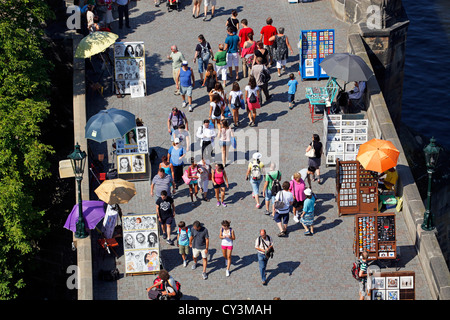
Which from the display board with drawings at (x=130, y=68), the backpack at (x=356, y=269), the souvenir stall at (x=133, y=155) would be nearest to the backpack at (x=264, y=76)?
the display board with drawings at (x=130, y=68)

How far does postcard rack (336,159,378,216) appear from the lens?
33.2 metres

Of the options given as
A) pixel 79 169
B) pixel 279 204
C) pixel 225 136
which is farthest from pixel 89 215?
pixel 225 136

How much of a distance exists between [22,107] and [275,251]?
1025 cm

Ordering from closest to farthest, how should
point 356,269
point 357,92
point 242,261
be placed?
point 356,269 → point 242,261 → point 357,92

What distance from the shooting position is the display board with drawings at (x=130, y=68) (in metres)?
39.7

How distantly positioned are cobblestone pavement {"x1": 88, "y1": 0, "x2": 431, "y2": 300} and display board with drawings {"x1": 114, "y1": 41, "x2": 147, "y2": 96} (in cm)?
45

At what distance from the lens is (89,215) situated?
3175cm

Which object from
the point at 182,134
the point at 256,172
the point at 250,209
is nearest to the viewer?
the point at 256,172

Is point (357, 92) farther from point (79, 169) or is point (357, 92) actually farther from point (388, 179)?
point (79, 169)

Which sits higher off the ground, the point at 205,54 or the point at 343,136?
the point at 205,54

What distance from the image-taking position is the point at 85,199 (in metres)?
33.9

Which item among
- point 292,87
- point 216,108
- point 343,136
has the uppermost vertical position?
point 292,87

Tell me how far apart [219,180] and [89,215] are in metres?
4.19

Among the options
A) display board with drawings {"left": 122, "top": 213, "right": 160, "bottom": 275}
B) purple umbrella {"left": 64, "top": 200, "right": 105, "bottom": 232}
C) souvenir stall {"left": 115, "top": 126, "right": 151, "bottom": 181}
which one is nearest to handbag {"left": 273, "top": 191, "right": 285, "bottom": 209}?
display board with drawings {"left": 122, "top": 213, "right": 160, "bottom": 275}
